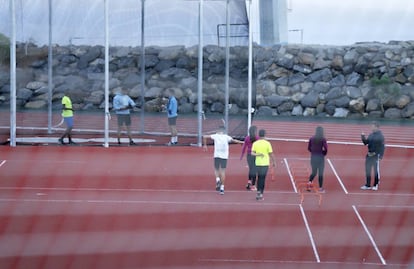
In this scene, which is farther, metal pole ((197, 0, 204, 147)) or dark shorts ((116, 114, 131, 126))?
dark shorts ((116, 114, 131, 126))

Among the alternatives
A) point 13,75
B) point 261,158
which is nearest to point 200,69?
point 13,75

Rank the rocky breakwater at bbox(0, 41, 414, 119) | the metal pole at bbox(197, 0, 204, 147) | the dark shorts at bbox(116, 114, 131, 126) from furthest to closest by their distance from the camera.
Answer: the rocky breakwater at bbox(0, 41, 414, 119), the dark shorts at bbox(116, 114, 131, 126), the metal pole at bbox(197, 0, 204, 147)

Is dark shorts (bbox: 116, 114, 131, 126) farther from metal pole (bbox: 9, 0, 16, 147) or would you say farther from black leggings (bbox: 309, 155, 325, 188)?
black leggings (bbox: 309, 155, 325, 188)

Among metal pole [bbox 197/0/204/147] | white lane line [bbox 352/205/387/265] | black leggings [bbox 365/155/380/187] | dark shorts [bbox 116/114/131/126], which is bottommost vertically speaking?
white lane line [bbox 352/205/387/265]

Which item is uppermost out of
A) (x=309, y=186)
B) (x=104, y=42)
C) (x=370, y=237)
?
(x=104, y=42)

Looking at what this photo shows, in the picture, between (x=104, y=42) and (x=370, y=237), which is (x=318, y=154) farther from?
(x=104, y=42)

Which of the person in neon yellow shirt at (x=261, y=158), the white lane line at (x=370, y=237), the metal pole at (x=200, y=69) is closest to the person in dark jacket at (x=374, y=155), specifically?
the white lane line at (x=370, y=237)

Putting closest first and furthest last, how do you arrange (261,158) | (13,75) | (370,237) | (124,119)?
1. (370,237)
2. (261,158)
3. (13,75)
4. (124,119)

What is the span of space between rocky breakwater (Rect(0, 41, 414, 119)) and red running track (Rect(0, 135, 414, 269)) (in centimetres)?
98

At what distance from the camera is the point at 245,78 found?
19.2 ft

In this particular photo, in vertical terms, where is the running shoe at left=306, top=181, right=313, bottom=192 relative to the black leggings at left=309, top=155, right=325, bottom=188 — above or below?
below

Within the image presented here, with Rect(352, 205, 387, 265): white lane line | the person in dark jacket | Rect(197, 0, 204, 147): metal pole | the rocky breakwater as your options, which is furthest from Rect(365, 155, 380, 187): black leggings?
the rocky breakwater

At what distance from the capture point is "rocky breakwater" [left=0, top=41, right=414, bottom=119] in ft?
19.4

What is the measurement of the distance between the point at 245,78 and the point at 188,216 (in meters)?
2.62
